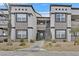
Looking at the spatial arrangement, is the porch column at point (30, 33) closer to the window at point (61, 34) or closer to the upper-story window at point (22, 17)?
the upper-story window at point (22, 17)

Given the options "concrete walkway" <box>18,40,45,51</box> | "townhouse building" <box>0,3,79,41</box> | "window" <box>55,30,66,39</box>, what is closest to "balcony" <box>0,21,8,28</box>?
"townhouse building" <box>0,3,79,41</box>

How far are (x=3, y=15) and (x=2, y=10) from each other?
0.08m

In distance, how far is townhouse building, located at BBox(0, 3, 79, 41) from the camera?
42.0 ft

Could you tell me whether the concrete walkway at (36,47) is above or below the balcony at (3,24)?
below

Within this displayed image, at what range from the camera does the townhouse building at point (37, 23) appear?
1281 cm

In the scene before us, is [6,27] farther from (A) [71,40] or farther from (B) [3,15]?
(A) [71,40]

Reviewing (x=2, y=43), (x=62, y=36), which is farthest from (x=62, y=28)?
(x=2, y=43)

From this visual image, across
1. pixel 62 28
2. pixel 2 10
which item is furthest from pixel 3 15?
pixel 62 28

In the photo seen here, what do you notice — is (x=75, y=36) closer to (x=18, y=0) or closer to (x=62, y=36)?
(x=62, y=36)

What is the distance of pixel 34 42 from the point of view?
12852 mm

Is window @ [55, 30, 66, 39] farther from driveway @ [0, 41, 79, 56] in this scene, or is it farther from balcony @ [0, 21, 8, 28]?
balcony @ [0, 21, 8, 28]

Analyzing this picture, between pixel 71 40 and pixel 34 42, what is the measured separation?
536 mm

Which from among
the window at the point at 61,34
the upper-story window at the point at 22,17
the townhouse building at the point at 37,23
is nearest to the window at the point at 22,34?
the townhouse building at the point at 37,23

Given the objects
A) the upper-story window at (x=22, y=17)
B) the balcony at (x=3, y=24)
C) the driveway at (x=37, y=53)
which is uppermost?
the upper-story window at (x=22, y=17)
